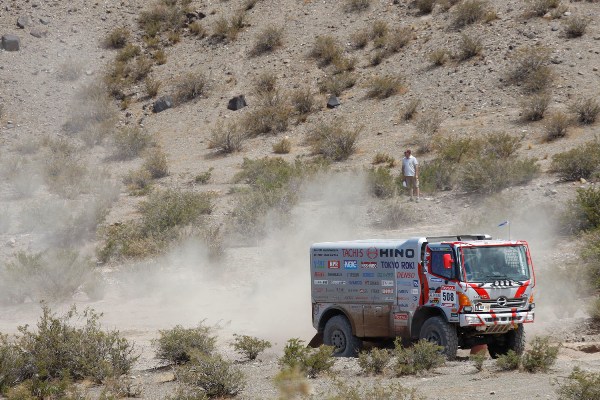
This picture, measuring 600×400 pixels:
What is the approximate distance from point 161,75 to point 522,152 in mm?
18746

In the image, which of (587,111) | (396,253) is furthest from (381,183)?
(396,253)

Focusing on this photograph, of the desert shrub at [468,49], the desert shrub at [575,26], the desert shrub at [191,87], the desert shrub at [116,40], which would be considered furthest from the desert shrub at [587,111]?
the desert shrub at [116,40]

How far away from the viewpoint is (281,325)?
21.9 m

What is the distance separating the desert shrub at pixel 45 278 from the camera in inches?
985

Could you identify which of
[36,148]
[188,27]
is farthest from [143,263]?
[188,27]

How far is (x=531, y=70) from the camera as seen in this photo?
37781 mm

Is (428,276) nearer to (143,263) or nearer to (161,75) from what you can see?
(143,263)

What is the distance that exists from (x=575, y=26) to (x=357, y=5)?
1043 centimetres

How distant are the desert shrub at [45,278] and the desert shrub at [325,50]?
1917 cm

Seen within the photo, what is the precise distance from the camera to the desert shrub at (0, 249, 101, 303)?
25.0 meters

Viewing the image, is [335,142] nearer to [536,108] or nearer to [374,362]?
[536,108]

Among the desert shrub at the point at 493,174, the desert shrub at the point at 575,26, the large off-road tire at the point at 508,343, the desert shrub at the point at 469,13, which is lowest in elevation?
the large off-road tire at the point at 508,343

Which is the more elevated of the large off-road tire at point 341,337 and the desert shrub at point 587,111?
the desert shrub at point 587,111

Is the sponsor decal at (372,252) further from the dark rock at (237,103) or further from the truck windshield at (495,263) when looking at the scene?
the dark rock at (237,103)
